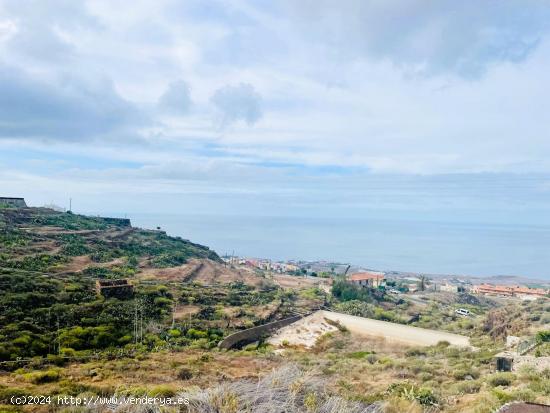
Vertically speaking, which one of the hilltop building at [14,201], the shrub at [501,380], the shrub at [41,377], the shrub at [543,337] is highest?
the hilltop building at [14,201]

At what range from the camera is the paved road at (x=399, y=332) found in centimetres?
2382

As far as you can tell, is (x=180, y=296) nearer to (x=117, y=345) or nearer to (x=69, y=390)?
(x=117, y=345)

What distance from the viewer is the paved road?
938 inches

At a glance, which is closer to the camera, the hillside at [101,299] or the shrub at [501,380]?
the shrub at [501,380]

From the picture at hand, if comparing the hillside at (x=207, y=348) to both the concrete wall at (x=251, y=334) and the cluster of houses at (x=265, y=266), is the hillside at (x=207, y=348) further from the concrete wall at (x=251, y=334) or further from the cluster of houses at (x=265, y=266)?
the cluster of houses at (x=265, y=266)

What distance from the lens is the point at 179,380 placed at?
1226cm

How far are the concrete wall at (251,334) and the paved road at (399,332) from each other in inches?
162

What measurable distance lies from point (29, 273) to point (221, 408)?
2464 centimetres

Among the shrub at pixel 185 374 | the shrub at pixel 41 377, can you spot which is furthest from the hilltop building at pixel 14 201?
the shrub at pixel 185 374

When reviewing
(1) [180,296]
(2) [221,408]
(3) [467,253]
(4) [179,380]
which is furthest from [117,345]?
(3) [467,253]

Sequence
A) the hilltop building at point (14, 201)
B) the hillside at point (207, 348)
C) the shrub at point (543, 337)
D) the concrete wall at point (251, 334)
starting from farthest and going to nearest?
1. the hilltop building at point (14, 201)
2. the concrete wall at point (251, 334)
3. the shrub at point (543, 337)
4. the hillside at point (207, 348)

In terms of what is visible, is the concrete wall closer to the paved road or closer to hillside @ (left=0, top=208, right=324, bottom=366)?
hillside @ (left=0, top=208, right=324, bottom=366)

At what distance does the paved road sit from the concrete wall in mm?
4116

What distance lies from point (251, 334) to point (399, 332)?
9169 mm
